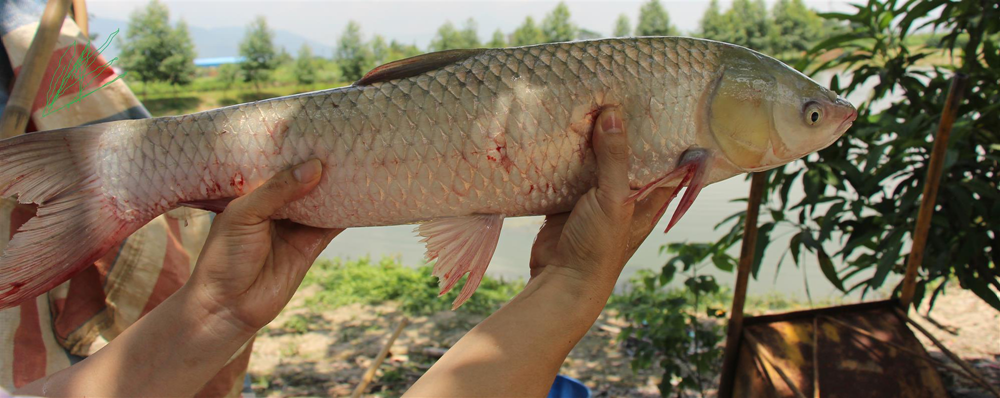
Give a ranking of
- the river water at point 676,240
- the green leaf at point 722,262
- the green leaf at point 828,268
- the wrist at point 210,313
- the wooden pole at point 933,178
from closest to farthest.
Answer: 1. the wrist at point 210,313
2. the wooden pole at point 933,178
3. the green leaf at point 828,268
4. the green leaf at point 722,262
5. the river water at point 676,240

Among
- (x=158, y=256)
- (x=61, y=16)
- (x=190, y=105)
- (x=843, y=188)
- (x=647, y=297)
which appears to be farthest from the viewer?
(x=190, y=105)

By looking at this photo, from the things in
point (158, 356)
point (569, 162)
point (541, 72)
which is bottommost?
point (158, 356)

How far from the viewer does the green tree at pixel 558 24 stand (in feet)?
94.1

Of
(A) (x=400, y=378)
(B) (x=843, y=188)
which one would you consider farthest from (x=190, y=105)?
(B) (x=843, y=188)

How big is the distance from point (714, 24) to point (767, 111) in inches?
1229

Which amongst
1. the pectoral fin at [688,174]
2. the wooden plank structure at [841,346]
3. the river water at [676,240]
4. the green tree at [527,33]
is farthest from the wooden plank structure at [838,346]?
the green tree at [527,33]

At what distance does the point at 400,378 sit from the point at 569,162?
335 centimetres

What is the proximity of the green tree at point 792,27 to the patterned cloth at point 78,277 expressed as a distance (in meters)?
32.3

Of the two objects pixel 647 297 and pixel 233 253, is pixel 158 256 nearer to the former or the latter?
pixel 233 253

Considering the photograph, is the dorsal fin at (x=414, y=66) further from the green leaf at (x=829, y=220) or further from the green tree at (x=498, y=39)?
the green tree at (x=498, y=39)

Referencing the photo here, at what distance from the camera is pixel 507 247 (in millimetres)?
8203

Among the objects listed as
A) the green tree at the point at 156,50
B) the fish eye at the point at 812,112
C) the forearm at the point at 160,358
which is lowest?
the forearm at the point at 160,358

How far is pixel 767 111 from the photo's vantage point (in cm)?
147

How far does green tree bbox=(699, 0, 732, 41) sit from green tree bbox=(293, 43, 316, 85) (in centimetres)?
1642
